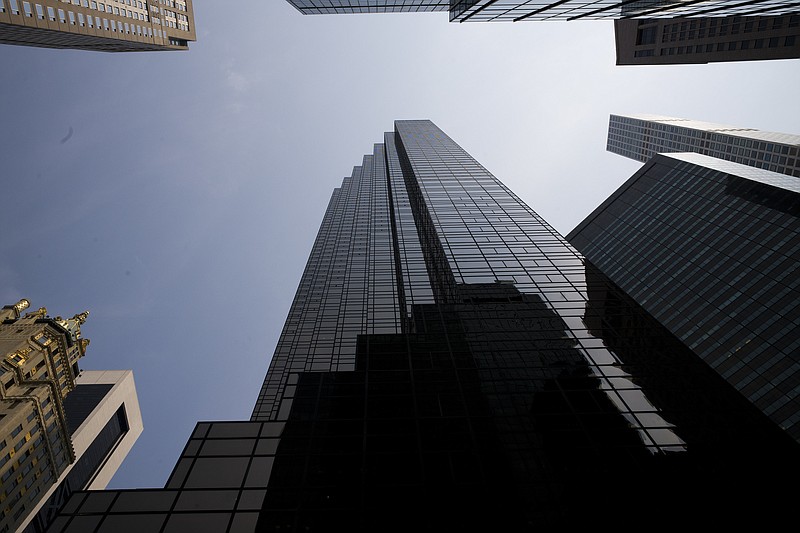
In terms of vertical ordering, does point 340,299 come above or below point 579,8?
below

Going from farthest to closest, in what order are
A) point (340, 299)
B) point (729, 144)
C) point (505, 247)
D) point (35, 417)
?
1. point (729, 144)
2. point (35, 417)
3. point (340, 299)
4. point (505, 247)

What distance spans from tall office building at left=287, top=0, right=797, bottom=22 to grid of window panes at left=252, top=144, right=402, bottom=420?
29368 millimetres

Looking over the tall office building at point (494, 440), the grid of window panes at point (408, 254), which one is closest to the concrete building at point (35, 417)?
the grid of window panes at point (408, 254)

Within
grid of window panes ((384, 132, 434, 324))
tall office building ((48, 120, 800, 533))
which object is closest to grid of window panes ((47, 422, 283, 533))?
tall office building ((48, 120, 800, 533))

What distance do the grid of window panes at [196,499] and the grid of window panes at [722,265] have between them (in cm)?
6918

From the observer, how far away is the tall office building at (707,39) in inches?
3629

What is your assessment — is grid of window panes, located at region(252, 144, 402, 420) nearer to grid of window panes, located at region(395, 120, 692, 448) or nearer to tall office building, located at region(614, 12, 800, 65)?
grid of window panes, located at region(395, 120, 692, 448)

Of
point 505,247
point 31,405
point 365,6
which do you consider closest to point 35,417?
point 31,405

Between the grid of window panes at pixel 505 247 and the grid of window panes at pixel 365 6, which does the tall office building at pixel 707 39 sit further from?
the grid of window panes at pixel 365 6

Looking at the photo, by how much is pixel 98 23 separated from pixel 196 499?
86996 millimetres

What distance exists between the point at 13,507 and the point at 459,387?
7213cm

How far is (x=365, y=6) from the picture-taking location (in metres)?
50.1

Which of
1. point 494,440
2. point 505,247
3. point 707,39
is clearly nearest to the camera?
point 494,440

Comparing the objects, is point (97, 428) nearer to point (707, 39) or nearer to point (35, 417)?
point (35, 417)
